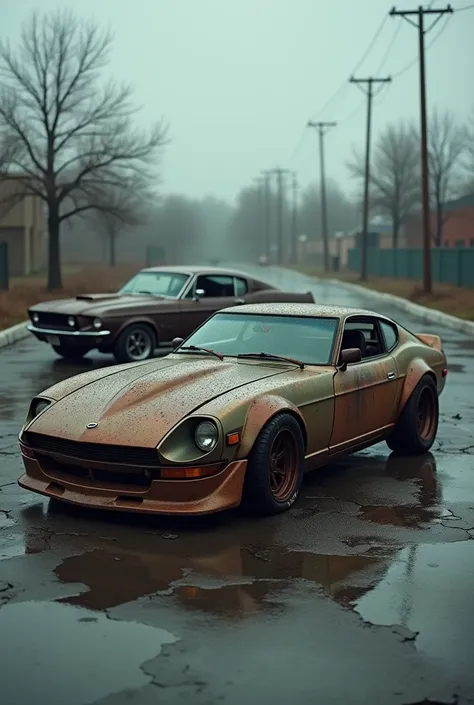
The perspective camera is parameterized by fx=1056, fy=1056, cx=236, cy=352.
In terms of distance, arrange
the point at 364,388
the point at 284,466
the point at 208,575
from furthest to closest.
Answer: the point at 364,388 < the point at 284,466 < the point at 208,575

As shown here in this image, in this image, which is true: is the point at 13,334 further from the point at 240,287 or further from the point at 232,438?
the point at 232,438

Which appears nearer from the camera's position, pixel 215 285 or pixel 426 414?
pixel 426 414

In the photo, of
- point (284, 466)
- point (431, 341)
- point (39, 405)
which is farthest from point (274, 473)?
point (431, 341)

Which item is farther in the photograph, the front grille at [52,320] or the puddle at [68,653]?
the front grille at [52,320]

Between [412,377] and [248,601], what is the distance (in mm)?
3982

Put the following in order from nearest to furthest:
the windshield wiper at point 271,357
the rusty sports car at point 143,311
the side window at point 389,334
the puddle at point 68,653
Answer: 1. the puddle at point 68,653
2. the windshield wiper at point 271,357
3. the side window at point 389,334
4. the rusty sports car at point 143,311

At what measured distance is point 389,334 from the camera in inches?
344

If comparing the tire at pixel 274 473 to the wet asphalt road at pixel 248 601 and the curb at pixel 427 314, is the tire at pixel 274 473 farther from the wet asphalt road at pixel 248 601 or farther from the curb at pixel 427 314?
the curb at pixel 427 314

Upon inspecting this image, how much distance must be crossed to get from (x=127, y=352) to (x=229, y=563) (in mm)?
9585

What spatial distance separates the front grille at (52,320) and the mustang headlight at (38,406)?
7916 millimetres

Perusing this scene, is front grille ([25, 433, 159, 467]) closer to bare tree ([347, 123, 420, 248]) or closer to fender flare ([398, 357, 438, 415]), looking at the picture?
fender flare ([398, 357, 438, 415])

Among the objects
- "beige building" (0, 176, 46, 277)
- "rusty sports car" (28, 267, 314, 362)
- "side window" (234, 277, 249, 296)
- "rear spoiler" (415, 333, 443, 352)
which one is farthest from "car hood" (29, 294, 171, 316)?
"beige building" (0, 176, 46, 277)

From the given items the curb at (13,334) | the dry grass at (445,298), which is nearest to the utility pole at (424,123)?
the dry grass at (445,298)

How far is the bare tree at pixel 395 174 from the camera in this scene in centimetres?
6912
